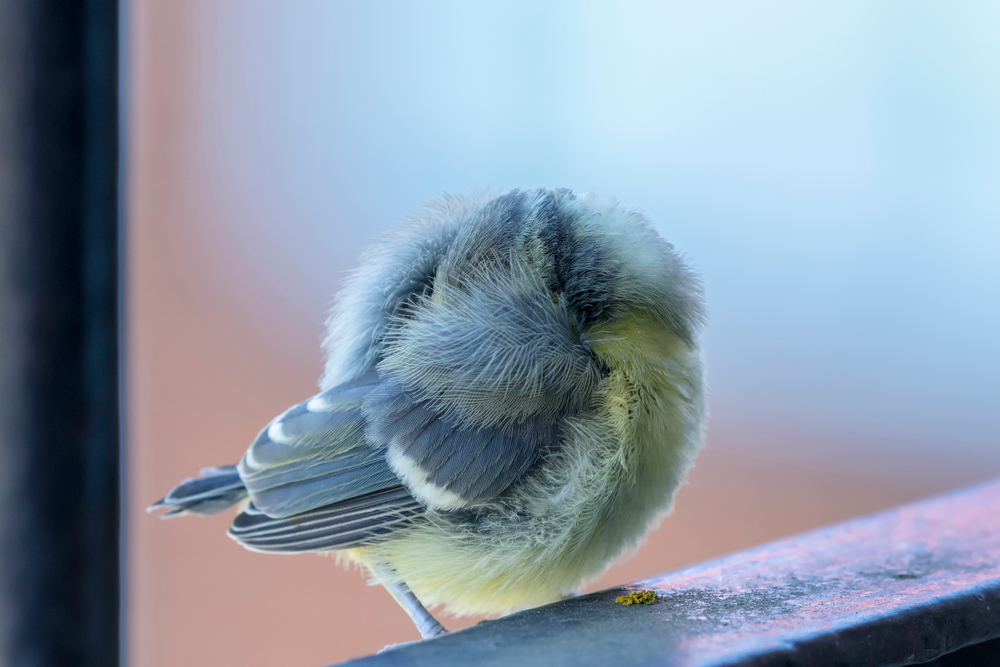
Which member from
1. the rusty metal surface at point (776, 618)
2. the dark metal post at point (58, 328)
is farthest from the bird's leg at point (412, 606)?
the dark metal post at point (58, 328)

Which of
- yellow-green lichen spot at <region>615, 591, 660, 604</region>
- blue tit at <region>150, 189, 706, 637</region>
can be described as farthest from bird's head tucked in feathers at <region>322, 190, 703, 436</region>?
yellow-green lichen spot at <region>615, 591, 660, 604</region>

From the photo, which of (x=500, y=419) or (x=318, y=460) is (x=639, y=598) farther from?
(x=318, y=460)

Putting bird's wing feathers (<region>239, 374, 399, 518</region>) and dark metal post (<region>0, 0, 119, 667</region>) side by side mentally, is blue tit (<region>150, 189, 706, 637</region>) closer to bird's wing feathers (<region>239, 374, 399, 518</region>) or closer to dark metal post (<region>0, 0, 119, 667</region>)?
bird's wing feathers (<region>239, 374, 399, 518</region>)

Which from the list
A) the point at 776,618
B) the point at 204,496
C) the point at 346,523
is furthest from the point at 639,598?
the point at 204,496

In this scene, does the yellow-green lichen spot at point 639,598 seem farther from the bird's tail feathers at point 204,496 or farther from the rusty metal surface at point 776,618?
the bird's tail feathers at point 204,496

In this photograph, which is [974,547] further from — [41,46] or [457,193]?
[41,46]

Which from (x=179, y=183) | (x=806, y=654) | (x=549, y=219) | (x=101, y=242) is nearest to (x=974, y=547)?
(x=806, y=654)
